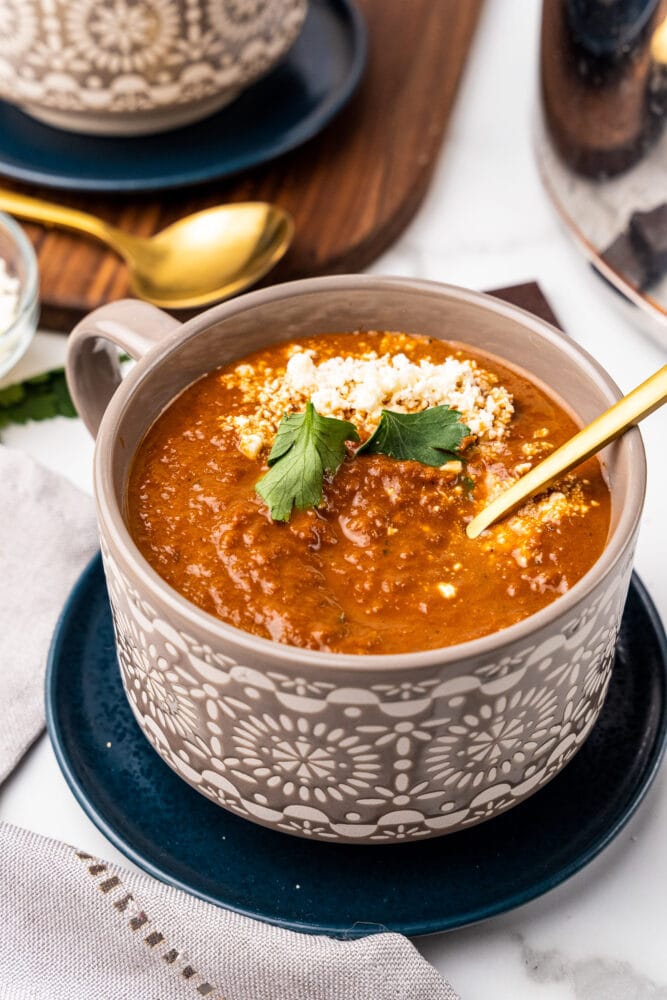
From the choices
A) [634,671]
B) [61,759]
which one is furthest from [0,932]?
[634,671]

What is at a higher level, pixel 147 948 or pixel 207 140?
pixel 207 140

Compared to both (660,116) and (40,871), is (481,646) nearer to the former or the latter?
(40,871)

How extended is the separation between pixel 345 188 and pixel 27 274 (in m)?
0.59

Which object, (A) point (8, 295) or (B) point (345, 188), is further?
(B) point (345, 188)

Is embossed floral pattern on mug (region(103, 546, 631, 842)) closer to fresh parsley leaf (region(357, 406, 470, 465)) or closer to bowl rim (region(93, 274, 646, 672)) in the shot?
bowl rim (region(93, 274, 646, 672))

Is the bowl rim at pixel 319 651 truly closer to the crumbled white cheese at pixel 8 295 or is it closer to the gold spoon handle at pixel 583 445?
the gold spoon handle at pixel 583 445

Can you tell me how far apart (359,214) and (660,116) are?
551 millimetres

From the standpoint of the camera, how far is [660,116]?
176 centimetres

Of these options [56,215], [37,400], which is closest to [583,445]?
[37,400]

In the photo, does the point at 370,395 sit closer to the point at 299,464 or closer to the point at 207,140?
the point at 299,464

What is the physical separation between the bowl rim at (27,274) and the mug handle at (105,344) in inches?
16.3

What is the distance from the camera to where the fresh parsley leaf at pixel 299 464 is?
4.06 feet

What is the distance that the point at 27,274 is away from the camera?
1.92 m

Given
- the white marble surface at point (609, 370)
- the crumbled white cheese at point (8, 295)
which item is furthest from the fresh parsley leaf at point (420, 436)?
the crumbled white cheese at point (8, 295)
